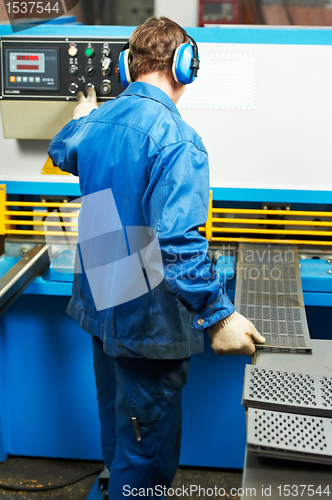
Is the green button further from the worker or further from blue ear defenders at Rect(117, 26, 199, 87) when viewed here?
blue ear defenders at Rect(117, 26, 199, 87)

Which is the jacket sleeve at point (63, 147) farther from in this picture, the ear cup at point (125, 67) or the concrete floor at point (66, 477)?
the concrete floor at point (66, 477)

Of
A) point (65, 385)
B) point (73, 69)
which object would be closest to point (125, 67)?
point (73, 69)

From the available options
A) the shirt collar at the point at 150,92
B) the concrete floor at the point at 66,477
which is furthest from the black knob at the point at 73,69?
the concrete floor at the point at 66,477

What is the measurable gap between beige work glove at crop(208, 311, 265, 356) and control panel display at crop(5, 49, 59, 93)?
1045mm

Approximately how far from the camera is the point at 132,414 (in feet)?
4.32

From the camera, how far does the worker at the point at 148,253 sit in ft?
3.64

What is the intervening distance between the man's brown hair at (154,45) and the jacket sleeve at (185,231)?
0.85 feet

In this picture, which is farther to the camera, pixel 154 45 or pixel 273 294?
pixel 273 294

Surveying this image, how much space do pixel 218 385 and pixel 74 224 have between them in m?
0.81

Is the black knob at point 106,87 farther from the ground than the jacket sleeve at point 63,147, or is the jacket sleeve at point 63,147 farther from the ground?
the black knob at point 106,87

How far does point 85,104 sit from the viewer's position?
1.59 m

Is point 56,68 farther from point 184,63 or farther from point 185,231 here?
point 185,231

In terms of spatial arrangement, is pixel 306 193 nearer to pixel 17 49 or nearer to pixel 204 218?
pixel 204 218

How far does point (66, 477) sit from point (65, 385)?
376 millimetres
